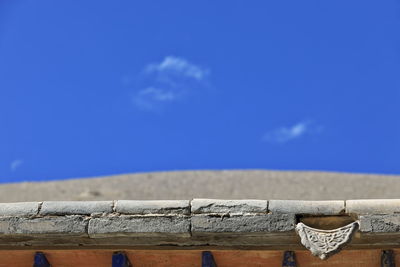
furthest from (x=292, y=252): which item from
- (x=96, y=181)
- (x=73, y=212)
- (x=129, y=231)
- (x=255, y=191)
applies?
(x=96, y=181)

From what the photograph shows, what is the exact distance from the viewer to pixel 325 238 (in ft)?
17.4

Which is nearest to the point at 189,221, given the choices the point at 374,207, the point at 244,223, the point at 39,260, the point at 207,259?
the point at 244,223

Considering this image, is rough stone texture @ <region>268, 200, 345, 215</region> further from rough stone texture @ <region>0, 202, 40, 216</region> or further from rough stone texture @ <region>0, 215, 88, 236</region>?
rough stone texture @ <region>0, 202, 40, 216</region>

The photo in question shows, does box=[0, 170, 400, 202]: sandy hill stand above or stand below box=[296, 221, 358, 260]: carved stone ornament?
above

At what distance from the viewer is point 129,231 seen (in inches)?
224

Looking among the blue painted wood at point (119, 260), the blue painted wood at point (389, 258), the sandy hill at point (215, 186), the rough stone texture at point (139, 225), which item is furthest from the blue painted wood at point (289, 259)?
the sandy hill at point (215, 186)

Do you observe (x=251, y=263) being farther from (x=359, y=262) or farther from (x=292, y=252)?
(x=359, y=262)

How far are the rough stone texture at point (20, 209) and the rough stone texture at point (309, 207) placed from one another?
1783 millimetres

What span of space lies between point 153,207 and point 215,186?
42227 mm

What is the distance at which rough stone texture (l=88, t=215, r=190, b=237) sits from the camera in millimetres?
5633

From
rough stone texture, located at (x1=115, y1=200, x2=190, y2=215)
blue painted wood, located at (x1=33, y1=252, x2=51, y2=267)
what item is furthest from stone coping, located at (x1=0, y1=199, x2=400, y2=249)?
blue painted wood, located at (x1=33, y1=252, x2=51, y2=267)

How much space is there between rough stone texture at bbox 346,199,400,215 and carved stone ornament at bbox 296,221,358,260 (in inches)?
4.2

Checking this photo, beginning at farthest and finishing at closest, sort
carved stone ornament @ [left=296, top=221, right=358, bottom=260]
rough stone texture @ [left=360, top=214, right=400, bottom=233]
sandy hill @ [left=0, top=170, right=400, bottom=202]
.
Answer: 1. sandy hill @ [left=0, top=170, right=400, bottom=202]
2. rough stone texture @ [left=360, top=214, right=400, bottom=233]
3. carved stone ornament @ [left=296, top=221, right=358, bottom=260]

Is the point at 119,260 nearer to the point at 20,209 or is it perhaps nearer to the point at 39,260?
the point at 39,260
